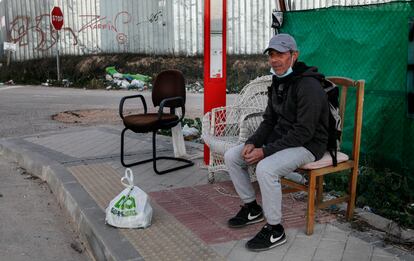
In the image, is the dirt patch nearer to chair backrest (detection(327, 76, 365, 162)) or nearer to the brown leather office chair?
the brown leather office chair

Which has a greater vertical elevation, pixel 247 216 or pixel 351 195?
pixel 351 195

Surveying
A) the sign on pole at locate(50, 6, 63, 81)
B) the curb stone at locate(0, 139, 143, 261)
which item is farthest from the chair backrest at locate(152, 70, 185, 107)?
the sign on pole at locate(50, 6, 63, 81)

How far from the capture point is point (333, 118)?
3.63 metres

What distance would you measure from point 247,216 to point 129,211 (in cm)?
96

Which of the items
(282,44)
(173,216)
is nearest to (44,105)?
(173,216)

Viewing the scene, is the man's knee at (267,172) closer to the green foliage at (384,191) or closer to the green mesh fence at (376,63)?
the green foliage at (384,191)

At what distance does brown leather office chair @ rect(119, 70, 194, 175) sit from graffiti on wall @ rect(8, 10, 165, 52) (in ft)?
42.5

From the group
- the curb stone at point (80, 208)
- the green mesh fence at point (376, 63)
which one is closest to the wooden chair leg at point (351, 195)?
the green mesh fence at point (376, 63)

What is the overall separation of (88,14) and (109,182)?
16.5 metres

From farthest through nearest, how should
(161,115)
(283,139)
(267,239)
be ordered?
(161,115) → (283,139) → (267,239)

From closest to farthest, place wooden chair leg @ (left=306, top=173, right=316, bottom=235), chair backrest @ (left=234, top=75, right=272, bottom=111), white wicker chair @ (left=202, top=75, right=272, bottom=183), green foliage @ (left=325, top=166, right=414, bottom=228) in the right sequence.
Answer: wooden chair leg @ (left=306, top=173, right=316, bottom=235) → green foliage @ (left=325, top=166, right=414, bottom=228) → white wicker chair @ (left=202, top=75, right=272, bottom=183) → chair backrest @ (left=234, top=75, right=272, bottom=111)

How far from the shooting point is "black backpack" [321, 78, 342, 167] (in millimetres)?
3642

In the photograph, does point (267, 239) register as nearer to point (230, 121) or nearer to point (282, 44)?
point (282, 44)

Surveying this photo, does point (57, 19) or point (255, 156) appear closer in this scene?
point (255, 156)
